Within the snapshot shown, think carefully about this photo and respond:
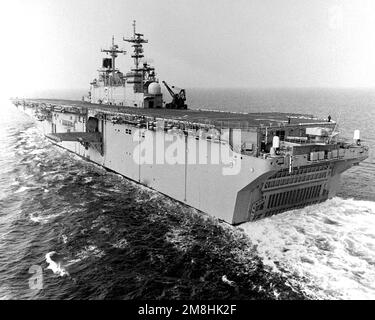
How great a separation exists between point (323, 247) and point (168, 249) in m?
5.87

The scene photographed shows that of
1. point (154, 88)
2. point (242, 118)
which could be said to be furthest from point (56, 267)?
point (154, 88)

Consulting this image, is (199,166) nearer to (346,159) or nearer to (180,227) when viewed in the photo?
(180,227)

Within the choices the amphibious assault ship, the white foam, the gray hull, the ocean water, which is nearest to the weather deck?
the amphibious assault ship

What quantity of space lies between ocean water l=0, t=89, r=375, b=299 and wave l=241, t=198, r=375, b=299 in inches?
1.4

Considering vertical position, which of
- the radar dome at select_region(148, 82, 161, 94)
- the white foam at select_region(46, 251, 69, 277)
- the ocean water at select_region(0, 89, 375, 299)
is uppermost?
the radar dome at select_region(148, 82, 161, 94)

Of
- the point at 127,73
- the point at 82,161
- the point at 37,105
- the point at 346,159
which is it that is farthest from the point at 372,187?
the point at 37,105

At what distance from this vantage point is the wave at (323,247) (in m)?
11.3

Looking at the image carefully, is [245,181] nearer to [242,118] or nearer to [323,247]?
[323,247]

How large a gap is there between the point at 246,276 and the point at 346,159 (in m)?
7.89

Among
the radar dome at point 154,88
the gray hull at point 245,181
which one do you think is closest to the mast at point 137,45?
the radar dome at point 154,88

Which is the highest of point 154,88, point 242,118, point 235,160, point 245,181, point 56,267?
point 154,88

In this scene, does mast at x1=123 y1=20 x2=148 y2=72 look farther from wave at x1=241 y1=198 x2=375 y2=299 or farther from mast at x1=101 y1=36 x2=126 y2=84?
wave at x1=241 y1=198 x2=375 y2=299

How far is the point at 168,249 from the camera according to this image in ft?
45.6

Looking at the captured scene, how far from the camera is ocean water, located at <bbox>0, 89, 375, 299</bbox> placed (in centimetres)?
1123
